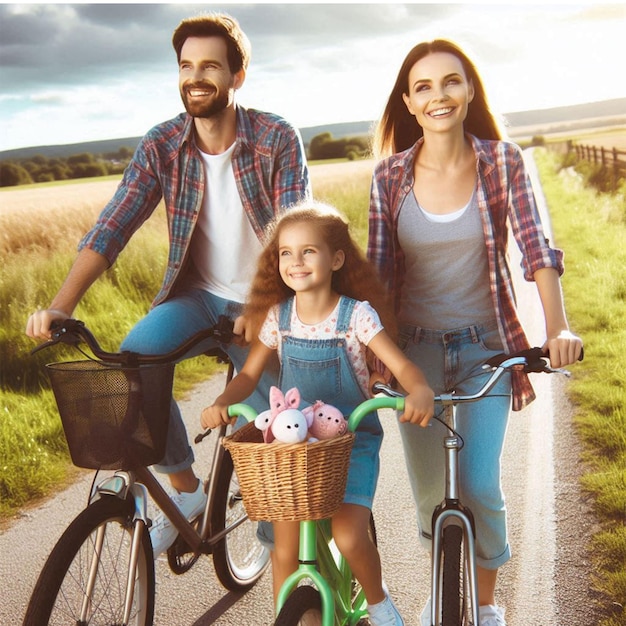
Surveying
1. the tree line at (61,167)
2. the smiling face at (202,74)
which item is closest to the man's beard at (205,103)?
the smiling face at (202,74)

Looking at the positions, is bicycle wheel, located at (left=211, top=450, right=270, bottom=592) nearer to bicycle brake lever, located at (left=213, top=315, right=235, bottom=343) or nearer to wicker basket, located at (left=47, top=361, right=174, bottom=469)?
bicycle brake lever, located at (left=213, top=315, right=235, bottom=343)

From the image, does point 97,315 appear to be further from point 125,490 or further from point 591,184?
point 591,184

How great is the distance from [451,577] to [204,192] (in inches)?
68.8

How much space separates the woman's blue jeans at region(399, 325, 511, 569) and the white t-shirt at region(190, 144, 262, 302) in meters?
0.78

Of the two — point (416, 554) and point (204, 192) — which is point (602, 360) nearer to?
point (416, 554)

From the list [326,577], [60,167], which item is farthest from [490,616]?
[60,167]

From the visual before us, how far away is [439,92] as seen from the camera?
2982mm

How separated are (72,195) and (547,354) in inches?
523

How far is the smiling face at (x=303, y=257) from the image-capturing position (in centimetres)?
272

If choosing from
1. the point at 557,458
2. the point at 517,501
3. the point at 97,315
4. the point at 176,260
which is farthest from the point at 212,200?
the point at 97,315

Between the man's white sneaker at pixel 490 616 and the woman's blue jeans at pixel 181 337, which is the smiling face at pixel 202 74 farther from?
the man's white sneaker at pixel 490 616

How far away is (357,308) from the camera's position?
278 cm

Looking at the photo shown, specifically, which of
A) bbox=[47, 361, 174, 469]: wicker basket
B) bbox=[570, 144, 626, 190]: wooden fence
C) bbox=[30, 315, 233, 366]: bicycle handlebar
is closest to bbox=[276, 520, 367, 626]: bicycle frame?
bbox=[47, 361, 174, 469]: wicker basket

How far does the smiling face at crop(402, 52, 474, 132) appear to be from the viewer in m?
2.99
